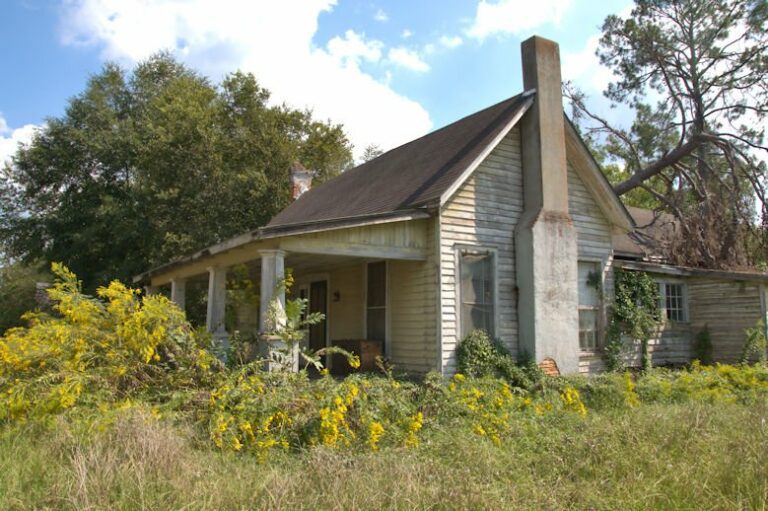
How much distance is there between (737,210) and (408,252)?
12099 mm

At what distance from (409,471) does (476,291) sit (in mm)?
7074

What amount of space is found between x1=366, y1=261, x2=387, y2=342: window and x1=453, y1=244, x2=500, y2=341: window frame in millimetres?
1773

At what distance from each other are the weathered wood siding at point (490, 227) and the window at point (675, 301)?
5.49 m

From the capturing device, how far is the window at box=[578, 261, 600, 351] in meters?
13.3

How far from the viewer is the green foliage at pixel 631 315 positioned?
1340 centimetres

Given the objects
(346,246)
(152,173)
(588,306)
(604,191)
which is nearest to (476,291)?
(346,246)

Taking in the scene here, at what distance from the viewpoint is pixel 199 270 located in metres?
13.1

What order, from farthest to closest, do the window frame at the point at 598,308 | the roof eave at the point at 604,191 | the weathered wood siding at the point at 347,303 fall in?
the weathered wood siding at the point at 347,303 < the window frame at the point at 598,308 < the roof eave at the point at 604,191

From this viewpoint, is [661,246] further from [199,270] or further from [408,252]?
[199,270]

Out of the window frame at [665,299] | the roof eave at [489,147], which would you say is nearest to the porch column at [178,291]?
the roof eave at [489,147]

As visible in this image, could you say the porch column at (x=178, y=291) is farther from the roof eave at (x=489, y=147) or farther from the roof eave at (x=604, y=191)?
the roof eave at (x=604, y=191)

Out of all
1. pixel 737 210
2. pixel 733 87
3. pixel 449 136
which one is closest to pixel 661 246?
pixel 737 210

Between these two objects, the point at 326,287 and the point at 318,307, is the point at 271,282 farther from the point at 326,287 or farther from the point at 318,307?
the point at 318,307

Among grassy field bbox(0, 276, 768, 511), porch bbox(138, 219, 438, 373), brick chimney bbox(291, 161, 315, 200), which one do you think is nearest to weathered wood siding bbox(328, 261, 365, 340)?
porch bbox(138, 219, 438, 373)
